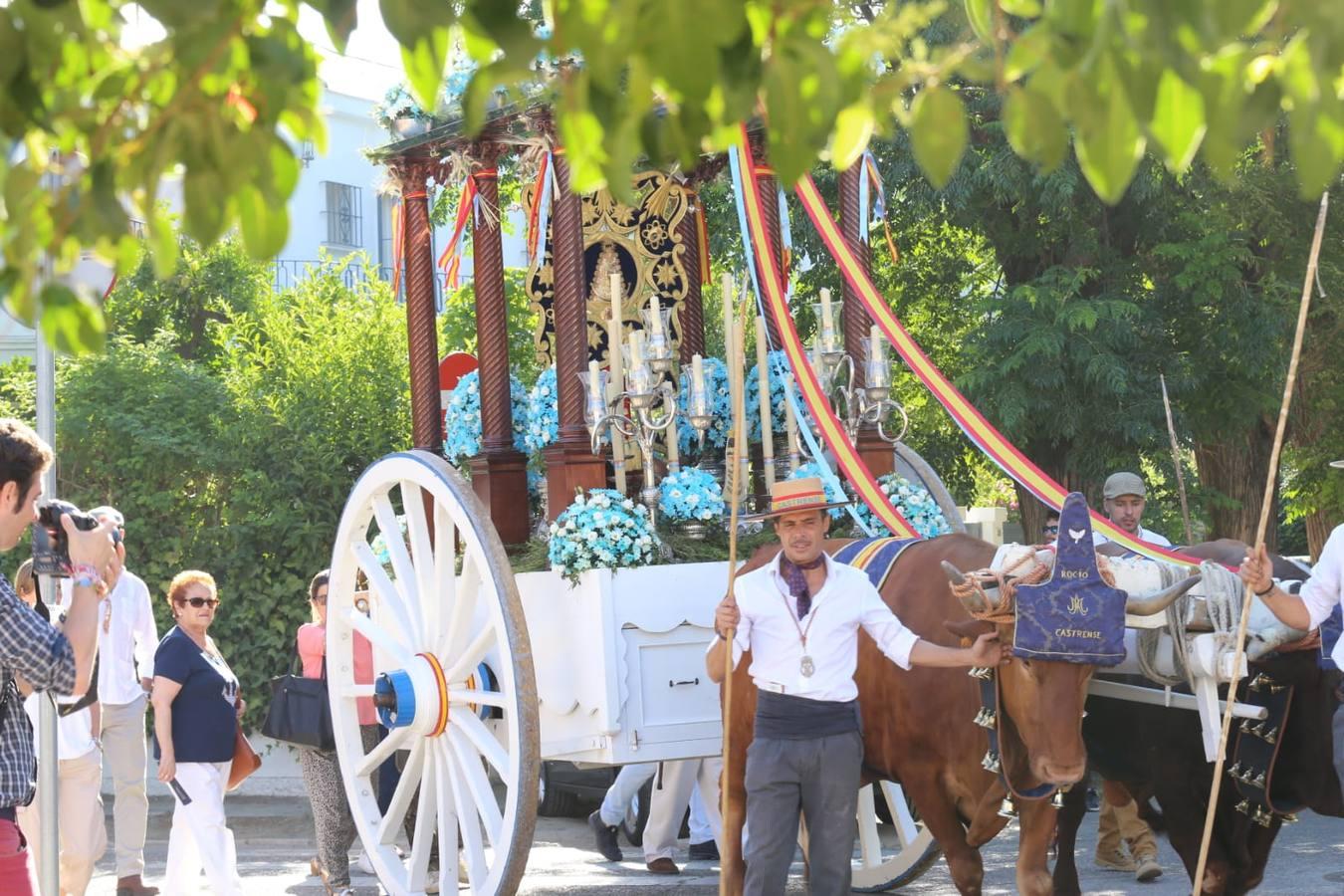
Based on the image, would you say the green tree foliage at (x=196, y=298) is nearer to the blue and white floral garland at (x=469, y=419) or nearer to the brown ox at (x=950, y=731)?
the blue and white floral garland at (x=469, y=419)

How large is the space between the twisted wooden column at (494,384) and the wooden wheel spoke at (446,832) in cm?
139

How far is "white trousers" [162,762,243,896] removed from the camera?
7973 millimetres

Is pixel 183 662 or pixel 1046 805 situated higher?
pixel 183 662

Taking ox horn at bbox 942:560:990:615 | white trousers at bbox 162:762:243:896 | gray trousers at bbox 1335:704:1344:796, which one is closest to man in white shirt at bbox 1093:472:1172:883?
ox horn at bbox 942:560:990:615

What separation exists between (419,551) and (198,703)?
44.8 inches

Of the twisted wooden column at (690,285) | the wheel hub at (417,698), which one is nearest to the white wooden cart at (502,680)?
the wheel hub at (417,698)

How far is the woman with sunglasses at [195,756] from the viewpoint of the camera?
8.00 m

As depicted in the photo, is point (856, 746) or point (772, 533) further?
point (772, 533)

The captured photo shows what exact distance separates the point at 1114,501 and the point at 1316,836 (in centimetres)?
291

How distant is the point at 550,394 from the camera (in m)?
8.98

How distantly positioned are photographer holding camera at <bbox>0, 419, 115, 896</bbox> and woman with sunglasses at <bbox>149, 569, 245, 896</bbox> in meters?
3.65

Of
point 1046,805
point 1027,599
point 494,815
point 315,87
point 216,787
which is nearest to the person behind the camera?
point 315,87

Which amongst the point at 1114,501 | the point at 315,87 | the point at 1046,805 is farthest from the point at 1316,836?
the point at 315,87

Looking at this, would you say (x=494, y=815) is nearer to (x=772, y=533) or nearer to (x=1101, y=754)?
(x=772, y=533)
